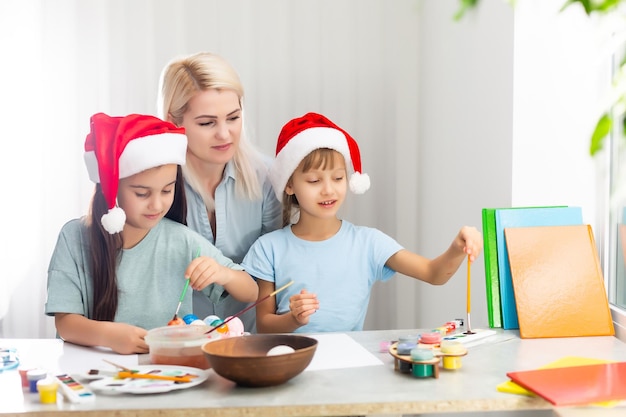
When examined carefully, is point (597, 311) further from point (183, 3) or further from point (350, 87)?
point (183, 3)

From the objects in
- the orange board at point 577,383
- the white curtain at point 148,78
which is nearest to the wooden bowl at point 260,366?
the orange board at point 577,383

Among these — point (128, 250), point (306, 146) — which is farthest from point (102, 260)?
point (306, 146)

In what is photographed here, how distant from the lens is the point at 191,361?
1.40 m

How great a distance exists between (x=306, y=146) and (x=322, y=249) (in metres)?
0.30

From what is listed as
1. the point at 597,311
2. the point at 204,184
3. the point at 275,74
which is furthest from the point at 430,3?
the point at 597,311

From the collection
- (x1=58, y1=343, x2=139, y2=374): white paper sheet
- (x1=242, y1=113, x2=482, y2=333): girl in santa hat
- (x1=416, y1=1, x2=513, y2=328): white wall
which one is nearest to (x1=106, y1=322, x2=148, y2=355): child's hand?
(x1=58, y1=343, x2=139, y2=374): white paper sheet

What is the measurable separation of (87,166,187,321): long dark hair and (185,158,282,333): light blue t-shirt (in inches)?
15.1

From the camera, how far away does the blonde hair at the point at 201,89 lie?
2.12 meters

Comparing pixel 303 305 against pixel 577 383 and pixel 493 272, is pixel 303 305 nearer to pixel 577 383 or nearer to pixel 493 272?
pixel 493 272

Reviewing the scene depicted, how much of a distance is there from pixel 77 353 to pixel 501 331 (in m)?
0.97

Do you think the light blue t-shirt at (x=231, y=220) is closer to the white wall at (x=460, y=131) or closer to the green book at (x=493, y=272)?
the white wall at (x=460, y=131)

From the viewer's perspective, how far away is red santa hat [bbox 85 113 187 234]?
1729 mm

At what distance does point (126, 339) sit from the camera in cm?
157

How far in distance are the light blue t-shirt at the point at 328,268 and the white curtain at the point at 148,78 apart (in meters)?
0.74
